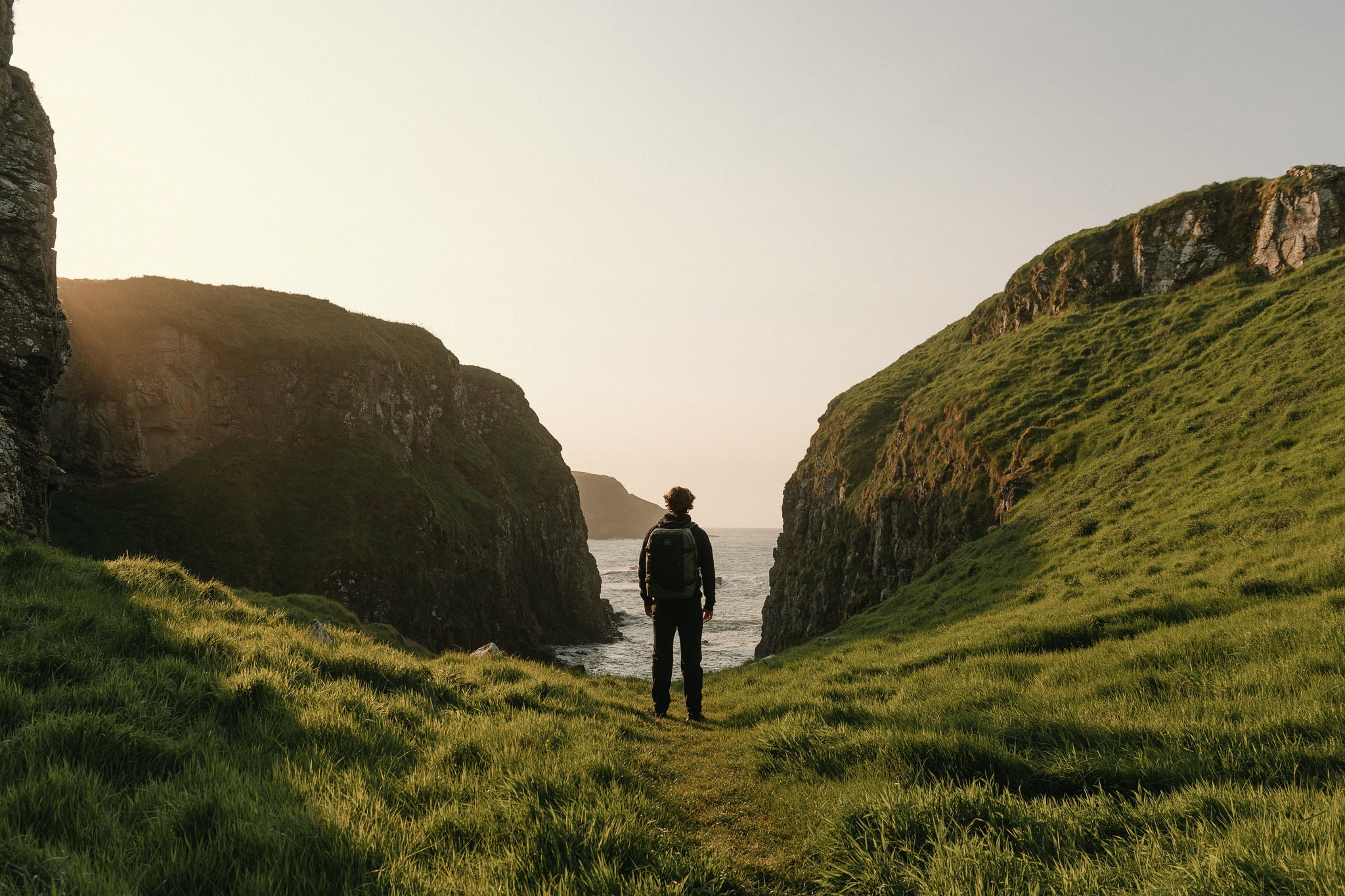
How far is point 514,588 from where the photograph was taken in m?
60.8

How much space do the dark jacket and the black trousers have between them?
10.3 inches

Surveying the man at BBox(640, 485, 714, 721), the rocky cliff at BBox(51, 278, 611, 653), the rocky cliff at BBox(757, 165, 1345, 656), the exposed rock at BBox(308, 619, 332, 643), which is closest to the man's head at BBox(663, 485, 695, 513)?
the man at BBox(640, 485, 714, 721)

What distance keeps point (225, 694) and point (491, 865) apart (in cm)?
405

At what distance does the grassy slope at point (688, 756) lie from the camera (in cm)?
324

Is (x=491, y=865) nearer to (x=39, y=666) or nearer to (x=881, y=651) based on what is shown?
(x=39, y=666)

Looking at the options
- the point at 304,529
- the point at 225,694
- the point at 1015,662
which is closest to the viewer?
the point at 225,694

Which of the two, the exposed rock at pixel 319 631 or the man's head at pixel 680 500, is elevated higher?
the man's head at pixel 680 500

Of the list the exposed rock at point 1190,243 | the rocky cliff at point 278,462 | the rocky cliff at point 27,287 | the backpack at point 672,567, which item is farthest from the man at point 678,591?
the rocky cliff at point 278,462

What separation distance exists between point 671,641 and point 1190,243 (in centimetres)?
4176

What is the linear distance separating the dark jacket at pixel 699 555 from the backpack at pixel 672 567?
11 centimetres

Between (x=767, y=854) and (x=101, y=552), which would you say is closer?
(x=767, y=854)

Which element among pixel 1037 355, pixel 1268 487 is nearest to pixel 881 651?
pixel 1268 487

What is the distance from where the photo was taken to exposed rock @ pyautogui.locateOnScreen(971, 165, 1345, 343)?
29.9 metres

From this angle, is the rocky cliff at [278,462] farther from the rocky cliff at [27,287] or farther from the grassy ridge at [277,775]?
the grassy ridge at [277,775]
